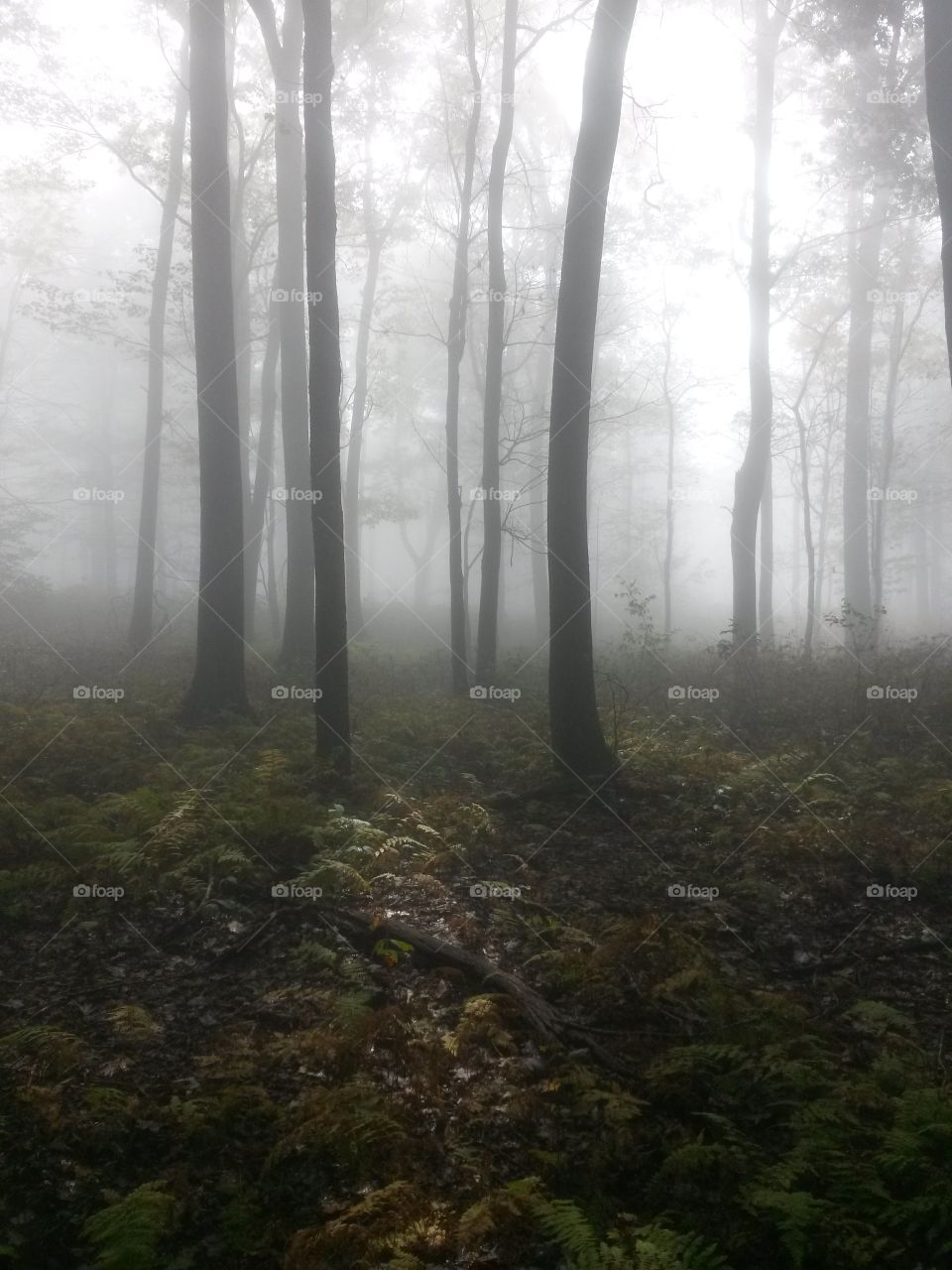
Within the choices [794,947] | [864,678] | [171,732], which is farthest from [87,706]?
[864,678]

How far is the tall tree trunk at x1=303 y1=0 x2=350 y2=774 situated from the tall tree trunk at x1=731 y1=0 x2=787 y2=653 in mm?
10698

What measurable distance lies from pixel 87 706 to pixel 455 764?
509 cm

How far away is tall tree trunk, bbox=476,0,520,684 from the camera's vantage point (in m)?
14.3

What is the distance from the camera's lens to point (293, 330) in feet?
54.6

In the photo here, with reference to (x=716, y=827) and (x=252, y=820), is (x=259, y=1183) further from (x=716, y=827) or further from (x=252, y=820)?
(x=716, y=827)

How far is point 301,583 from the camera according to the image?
50.0ft

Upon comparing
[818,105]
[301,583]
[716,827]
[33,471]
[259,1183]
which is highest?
[818,105]

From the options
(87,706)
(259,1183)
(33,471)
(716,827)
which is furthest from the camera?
(33,471)
